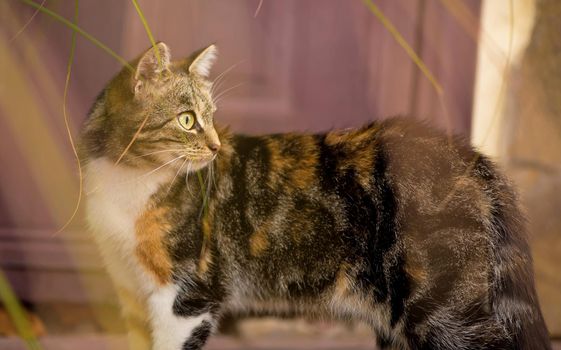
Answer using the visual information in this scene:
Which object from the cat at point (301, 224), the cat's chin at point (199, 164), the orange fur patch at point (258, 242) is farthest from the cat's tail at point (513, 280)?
the cat's chin at point (199, 164)

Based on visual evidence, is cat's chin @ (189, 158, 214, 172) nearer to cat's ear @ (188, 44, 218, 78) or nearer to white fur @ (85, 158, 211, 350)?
white fur @ (85, 158, 211, 350)

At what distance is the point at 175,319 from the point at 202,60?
721 millimetres

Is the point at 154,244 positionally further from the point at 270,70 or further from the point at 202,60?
Result: the point at 270,70

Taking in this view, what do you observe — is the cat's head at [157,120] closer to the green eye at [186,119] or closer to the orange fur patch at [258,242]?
the green eye at [186,119]

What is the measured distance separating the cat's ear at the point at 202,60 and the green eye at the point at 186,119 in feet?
0.42

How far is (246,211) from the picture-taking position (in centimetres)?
200

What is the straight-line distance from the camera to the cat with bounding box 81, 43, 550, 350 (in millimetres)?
1814

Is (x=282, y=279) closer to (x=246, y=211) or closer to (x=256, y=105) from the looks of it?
(x=246, y=211)

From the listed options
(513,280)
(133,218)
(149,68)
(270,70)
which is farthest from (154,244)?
(270,70)

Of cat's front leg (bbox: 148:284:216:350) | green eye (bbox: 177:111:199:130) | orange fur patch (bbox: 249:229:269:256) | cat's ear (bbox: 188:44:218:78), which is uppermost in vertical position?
cat's ear (bbox: 188:44:218:78)

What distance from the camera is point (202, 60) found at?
1.98 meters

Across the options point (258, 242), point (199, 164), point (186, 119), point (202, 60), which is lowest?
point (258, 242)

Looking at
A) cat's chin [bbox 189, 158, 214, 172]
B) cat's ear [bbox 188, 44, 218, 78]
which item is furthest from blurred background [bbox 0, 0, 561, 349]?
cat's chin [bbox 189, 158, 214, 172]

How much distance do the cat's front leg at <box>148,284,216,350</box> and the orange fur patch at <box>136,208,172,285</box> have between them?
0.15ft
